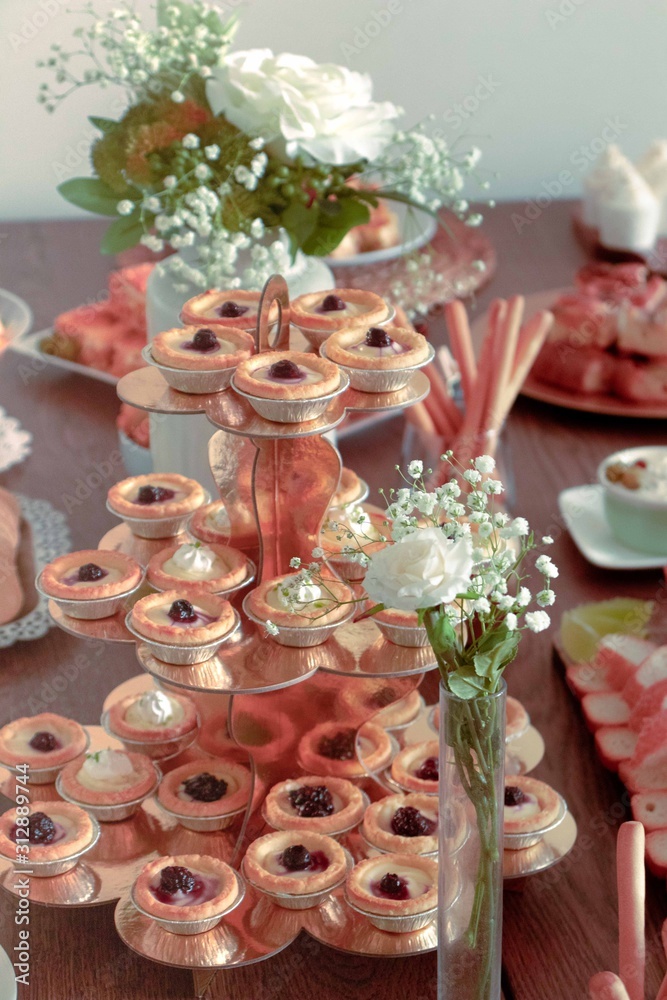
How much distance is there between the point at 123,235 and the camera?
1.42 meters

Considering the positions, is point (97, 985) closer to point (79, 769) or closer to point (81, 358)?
point (79, 769)

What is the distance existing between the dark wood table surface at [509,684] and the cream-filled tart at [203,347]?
0.43 metres

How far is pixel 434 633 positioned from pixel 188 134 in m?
0.81

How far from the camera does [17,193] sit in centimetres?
316

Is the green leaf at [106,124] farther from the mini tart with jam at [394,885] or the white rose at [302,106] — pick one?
the mini tart with jam at [394,885]

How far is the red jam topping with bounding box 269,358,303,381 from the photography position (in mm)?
935

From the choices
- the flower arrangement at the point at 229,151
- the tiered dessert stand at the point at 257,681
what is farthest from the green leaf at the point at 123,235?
the tiered dessert stand at the point at 257,681

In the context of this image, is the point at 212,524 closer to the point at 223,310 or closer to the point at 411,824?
the point at 223,310

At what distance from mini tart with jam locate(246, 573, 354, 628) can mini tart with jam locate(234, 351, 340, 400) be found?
0.15 metres

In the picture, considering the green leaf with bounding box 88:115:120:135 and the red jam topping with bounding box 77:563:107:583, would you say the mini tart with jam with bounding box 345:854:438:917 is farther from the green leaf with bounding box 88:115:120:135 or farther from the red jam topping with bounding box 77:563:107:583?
the green leaf with bounding box 88:115:120:135

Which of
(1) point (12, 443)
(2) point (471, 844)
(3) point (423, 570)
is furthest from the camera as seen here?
(1) point (12, 443)

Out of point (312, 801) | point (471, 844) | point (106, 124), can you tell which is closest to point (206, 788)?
point (312, 801)

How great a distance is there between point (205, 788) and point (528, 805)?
0.95 ft

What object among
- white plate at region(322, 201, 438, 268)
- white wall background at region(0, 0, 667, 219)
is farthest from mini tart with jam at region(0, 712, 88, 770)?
white wall background at region(0, 0, 667, 219)
